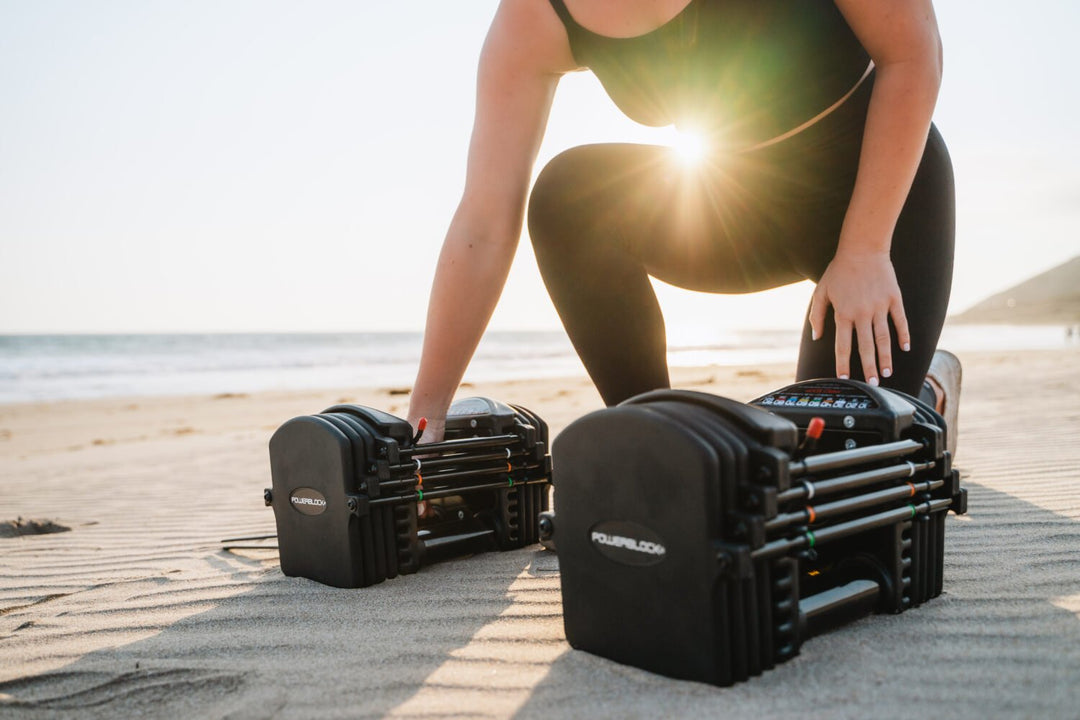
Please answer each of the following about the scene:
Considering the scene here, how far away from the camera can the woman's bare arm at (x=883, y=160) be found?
171cm

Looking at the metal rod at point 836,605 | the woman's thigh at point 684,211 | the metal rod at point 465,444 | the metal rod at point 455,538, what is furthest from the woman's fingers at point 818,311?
the metal rod at point 455,538

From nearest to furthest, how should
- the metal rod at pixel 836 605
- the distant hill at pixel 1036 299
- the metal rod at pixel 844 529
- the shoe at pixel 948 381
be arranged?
the metal rod at pixel 844 529 < the metal rod at pixel 836 605 < the shoe at pixel 948 381 < the distant hill at pixel 1036 299

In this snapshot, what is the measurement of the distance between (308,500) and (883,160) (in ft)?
5.71

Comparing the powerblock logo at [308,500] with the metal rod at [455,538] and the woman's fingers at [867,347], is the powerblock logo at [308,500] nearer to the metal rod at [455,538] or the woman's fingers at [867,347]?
the metal rod at [455,538]

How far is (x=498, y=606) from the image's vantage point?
1.97m

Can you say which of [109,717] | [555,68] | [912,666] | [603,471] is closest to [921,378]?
[912,666]

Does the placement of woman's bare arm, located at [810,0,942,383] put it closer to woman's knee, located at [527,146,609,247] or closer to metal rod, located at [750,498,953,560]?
metal rod, located at [750,498,953,560]

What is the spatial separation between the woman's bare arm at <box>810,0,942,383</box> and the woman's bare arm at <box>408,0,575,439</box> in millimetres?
784

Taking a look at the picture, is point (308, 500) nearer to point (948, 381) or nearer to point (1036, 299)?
point (948, 381)

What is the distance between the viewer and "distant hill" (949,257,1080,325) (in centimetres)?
7200

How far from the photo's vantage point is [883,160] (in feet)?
5.71

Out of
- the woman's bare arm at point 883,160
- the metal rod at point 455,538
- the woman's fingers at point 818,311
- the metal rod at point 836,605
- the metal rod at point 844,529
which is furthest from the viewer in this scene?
the metal rod at point 455,538

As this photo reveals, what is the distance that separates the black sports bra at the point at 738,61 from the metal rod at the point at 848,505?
976 millimetres

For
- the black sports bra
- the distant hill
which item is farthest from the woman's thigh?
the distant hill
